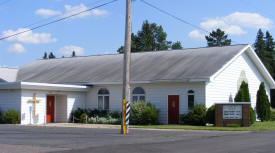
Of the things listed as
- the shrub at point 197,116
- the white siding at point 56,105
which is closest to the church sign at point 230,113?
the shrub at point 197,116

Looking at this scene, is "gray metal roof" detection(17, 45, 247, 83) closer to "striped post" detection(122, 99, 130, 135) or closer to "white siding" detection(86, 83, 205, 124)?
"white siding" detection(86, 83, 205, 124)

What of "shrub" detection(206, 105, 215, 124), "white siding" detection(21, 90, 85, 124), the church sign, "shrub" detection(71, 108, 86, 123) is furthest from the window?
"white siding" detection(21, 90, 85, 124)

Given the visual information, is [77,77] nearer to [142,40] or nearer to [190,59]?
[190,59]

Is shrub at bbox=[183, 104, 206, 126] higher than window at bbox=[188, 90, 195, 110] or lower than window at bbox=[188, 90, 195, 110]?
lower

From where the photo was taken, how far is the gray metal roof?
96.7 feet

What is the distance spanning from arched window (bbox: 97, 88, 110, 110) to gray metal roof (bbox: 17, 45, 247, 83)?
3.05 feet

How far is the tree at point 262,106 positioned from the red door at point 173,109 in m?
7.98

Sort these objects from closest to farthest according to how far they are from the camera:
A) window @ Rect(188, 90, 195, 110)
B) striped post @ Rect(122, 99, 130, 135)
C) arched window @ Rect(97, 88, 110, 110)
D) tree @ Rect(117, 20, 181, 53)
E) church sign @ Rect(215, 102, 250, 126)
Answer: striped post @ Rect(122, 99, 130, 135), church sign @ Rect(215, 102, 250, 126), window @ Rect(188, 90, 195, 110), arched window @ Rect(97, 88, 110, 110), tree @ Rect(117, 20, 181, 53)

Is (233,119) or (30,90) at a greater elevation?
(30,90)

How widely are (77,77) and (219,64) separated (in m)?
11.6

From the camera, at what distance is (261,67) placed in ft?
117

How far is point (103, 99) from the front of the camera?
32188 millimetres

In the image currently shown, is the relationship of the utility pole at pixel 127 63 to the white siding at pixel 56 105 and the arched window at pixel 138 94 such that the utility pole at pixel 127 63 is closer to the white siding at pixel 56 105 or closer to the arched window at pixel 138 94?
the arched window at pixel 138 94

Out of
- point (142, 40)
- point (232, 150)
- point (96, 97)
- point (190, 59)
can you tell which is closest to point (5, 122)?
point (96, 97)
